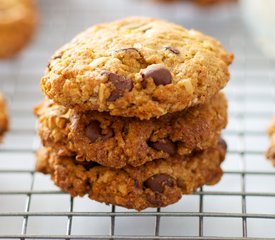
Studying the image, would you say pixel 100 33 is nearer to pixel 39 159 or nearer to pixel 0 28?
pixel 39 159

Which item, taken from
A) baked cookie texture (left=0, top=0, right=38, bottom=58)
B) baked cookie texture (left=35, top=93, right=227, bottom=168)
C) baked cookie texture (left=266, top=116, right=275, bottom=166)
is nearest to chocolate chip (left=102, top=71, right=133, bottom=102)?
baked cookie texture (left=35, top=93, right=227, bottom=168)

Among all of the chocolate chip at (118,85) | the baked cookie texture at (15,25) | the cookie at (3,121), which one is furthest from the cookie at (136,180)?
the baked cookie texture at (15,25)

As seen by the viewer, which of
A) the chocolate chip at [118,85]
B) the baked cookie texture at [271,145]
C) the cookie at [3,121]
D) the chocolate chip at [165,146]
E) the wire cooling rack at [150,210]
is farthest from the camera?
the cookie at [3,121]

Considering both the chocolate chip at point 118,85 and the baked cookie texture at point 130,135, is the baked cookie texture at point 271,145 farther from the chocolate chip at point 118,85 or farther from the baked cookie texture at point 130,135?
the chocolate chip at point 118,85

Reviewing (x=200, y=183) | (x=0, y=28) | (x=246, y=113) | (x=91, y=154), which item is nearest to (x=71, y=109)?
(x=91, y=154)

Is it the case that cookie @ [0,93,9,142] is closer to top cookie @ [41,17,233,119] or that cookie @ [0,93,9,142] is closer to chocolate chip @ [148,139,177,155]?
top cookie @ [41,17,233,119]

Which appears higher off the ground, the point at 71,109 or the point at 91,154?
the point at 71,109
